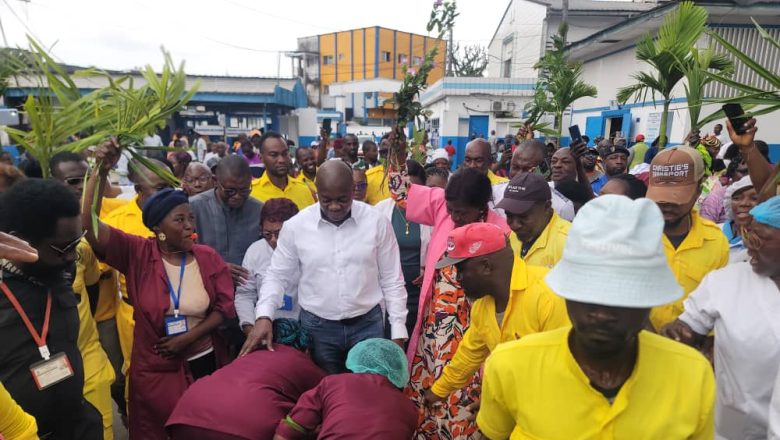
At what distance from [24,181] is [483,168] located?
4.00 meters

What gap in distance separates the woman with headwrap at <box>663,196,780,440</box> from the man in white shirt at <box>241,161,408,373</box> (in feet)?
5.64

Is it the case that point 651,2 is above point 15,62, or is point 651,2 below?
above

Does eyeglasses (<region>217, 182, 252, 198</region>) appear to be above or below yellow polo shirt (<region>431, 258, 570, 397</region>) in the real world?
above

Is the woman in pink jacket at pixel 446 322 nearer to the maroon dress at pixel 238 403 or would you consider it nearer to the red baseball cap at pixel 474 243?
the red baseball cap at pixel 474 243

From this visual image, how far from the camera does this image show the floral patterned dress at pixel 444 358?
2588mm

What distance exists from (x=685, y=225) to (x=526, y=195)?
900 mm

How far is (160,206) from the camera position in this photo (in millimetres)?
2748

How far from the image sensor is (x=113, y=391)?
357 centimetres

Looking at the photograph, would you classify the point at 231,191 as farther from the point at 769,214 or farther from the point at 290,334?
the point at 769,214

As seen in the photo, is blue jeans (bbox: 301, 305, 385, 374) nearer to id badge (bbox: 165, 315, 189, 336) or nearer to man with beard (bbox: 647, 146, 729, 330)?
id badge (bbox: 165, 315, 189, 336)

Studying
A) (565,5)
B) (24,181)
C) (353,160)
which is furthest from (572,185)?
(565,5)

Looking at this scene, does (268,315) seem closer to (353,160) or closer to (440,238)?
(440,238)

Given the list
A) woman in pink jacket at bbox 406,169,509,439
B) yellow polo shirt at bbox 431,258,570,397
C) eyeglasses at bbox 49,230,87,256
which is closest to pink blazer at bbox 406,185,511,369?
woman in pink jacket at bbox 406,169,509,439

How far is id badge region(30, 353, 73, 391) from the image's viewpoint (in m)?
2.07
